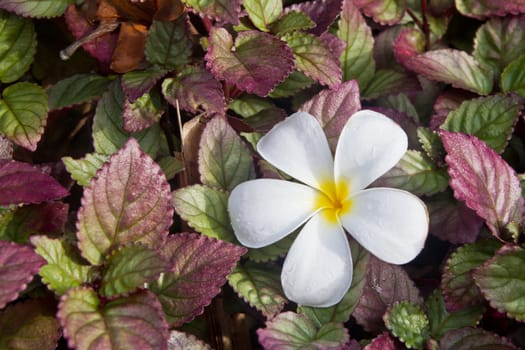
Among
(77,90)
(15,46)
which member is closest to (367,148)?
(77,90)

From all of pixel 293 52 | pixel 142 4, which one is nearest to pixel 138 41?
pixel 142 4

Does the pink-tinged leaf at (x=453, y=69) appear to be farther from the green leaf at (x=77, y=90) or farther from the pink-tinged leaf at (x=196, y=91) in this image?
the green leaf at (x=77, y=90)

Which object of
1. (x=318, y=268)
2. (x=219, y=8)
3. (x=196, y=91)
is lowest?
(x=318, y=268)

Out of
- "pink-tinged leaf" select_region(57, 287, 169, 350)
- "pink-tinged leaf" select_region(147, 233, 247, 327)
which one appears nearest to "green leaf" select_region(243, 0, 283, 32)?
"pink-tinged leaf" select_region(147, 233, 247, 327)

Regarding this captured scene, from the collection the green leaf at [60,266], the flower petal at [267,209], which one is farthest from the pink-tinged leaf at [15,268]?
the flower petal at [267,209]

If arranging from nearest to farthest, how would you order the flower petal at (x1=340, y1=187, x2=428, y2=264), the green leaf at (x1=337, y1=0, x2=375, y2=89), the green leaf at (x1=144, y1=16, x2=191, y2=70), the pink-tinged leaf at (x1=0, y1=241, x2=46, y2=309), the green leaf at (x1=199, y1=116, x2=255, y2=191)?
the pink-tinged leaf at (x1=0, y1=241, x2=46, y2=309) < the flower petal at (x1=340, y1=187, x2=428, y2=264) < the green leaf at (x1=199, y1=116, x2=255, y2=191) < the green leaf at (x1=144, y1=16, x2=191, y2=70) < the green leaf at (x1=337, y1=0, x2=375, y2=89)

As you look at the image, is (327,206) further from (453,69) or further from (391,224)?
(453,69)

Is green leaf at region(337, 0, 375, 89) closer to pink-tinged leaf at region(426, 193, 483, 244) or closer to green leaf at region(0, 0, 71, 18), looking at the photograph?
pink-tinged leaf at region(426, 193, 483, 244)
